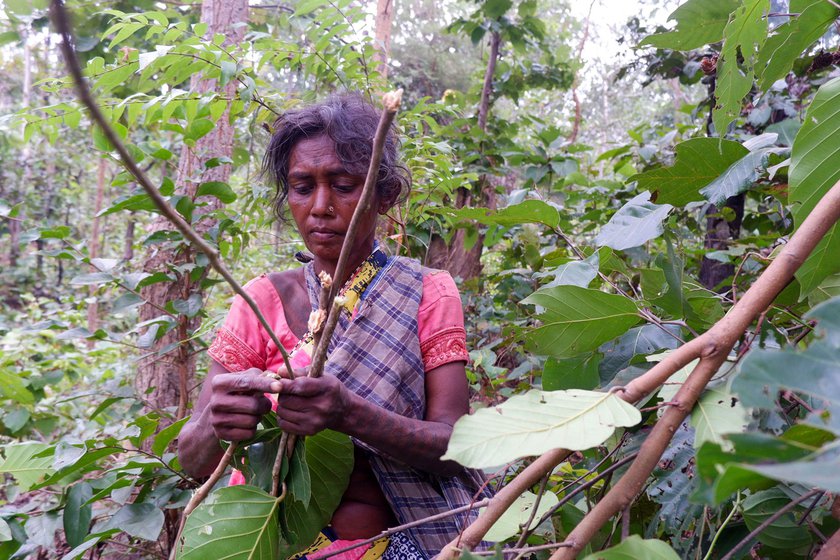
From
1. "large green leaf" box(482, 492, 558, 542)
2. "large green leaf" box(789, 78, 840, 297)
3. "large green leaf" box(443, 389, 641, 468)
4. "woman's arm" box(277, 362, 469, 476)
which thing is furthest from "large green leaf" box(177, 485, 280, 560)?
"large green leaf" box(789, 78, 840, 297)

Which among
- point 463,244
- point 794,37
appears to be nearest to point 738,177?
point 794,37

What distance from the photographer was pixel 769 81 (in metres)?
1.02

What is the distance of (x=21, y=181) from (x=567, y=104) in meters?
10.1

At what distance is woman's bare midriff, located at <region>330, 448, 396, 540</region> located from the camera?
135 cm

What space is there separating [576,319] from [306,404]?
1.35ft

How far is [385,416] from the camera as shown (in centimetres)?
120

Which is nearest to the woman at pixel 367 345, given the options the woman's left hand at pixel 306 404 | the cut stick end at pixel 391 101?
the woman's left hand at pixel 306 404

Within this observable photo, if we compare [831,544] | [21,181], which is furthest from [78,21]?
[21,181]

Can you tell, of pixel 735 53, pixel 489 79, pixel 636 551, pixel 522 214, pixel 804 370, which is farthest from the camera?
pixel 489 79

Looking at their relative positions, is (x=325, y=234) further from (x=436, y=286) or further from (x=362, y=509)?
(x=362, y=509)

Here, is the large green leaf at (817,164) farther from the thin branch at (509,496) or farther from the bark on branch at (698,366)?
the thin branch at (509,496)

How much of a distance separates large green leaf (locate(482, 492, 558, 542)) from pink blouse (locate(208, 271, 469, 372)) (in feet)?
1.68

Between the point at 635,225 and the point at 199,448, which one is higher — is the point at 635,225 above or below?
above

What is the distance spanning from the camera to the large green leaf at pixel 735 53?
943 millimetres
